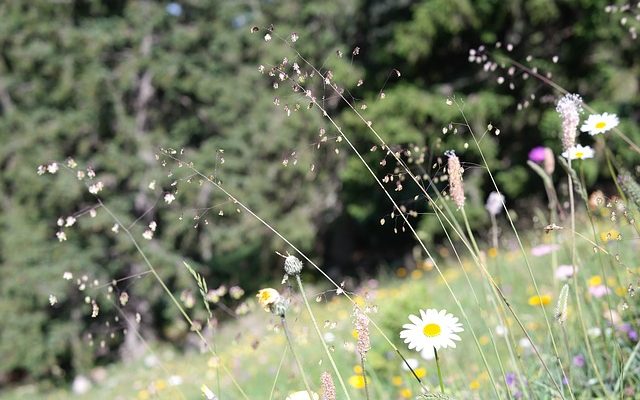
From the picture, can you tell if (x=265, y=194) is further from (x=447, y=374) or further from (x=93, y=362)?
(x=447, y=374)

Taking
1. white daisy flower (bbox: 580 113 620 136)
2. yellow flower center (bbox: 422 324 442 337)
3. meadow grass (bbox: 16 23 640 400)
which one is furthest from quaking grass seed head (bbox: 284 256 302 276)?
white daisy flower (bbox: 580 113 620 136)

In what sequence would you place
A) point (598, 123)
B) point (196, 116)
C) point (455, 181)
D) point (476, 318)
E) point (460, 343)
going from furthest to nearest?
point (196, 116), point (476, 318), point (460, 343), point (598, 123), point (455, 181)

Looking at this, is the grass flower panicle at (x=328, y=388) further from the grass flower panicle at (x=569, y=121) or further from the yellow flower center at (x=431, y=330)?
the grass flower panicle at (x=569, y=121)

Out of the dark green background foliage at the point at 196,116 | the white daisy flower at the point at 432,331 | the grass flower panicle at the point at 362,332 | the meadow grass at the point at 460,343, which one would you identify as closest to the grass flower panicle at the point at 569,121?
the meadow grass at the point at 460,343

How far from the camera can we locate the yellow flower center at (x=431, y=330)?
1.06 m

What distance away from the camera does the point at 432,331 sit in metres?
1.07

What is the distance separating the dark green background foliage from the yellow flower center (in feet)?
21.6

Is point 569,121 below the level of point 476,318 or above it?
below

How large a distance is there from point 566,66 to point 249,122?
4.50 meters

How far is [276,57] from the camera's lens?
9.61m

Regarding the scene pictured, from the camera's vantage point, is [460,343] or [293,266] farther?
[460,343]

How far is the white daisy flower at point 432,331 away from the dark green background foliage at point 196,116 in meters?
6.57

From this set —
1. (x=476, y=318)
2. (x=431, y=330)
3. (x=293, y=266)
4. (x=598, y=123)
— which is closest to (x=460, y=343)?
(x=476, y=318)

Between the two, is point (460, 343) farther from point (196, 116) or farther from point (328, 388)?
point (196, 116)
